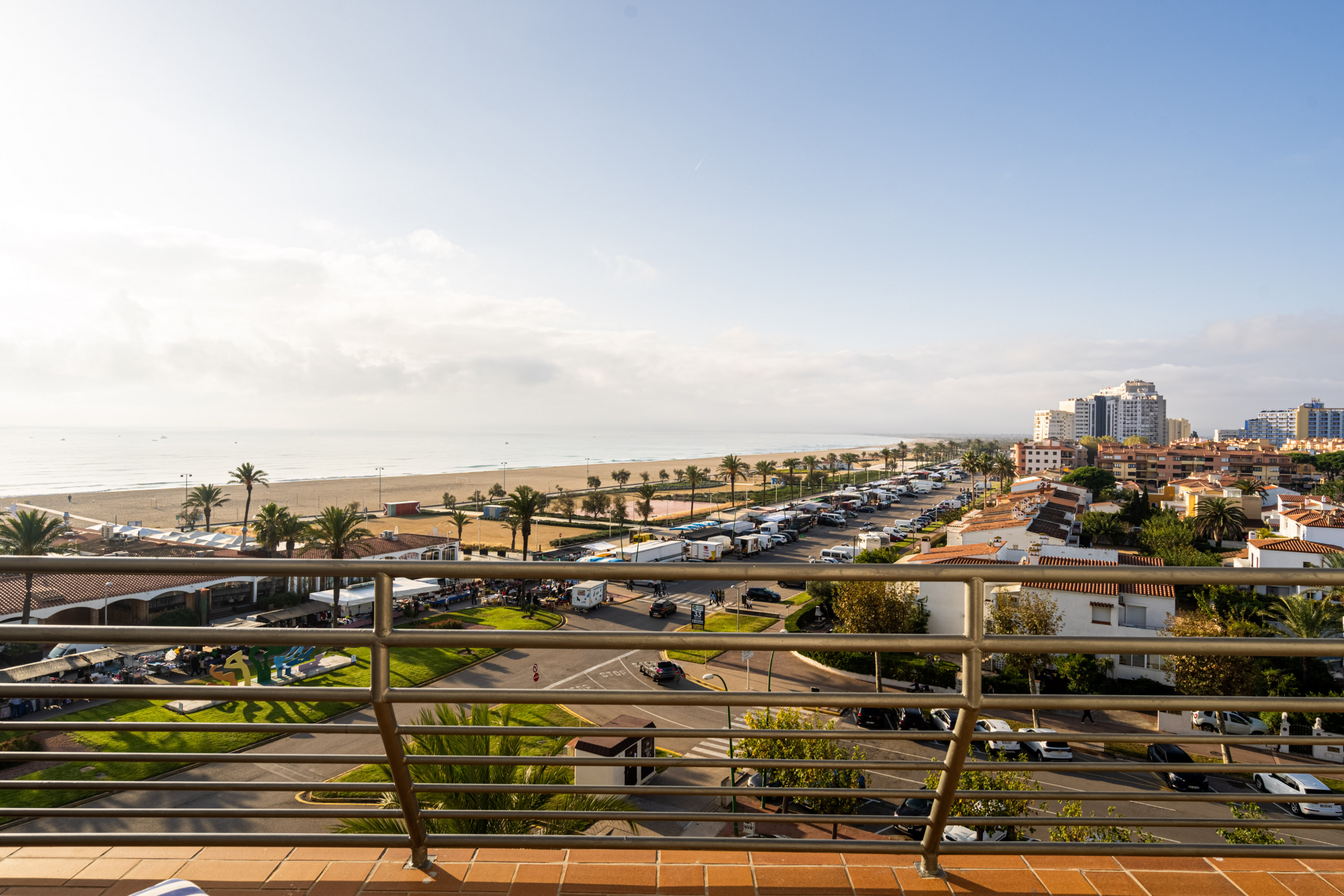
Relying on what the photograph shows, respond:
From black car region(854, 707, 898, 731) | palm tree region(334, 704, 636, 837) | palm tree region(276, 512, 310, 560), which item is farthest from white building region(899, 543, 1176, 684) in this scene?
palm tree region(276, 512, 310, 560)

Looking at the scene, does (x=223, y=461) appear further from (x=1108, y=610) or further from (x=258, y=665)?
(x=1108, y=610)

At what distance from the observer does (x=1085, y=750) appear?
21281mm

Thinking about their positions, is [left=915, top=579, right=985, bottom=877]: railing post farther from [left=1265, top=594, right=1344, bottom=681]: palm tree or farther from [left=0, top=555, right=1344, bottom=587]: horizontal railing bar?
[left=1265, top=594, right=1344, bottom=681]: palm tree

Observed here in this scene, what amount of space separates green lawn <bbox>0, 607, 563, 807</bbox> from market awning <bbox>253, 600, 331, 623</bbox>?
334 centimetres

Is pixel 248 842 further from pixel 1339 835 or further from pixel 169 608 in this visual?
pixel 169 608

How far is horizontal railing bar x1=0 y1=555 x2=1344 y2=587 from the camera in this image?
2.29 metres

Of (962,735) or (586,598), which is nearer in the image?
(962,735)

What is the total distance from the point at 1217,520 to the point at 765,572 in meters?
59.9

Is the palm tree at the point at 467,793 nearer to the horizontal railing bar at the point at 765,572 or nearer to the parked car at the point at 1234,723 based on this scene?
the horizontal railing bar at the point at 765,572

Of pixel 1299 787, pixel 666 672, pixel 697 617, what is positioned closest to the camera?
pixel 1299 787

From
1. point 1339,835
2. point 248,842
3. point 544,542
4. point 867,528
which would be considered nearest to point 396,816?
point 248,842

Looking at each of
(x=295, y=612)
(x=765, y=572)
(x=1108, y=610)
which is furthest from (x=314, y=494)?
(x=765, y=572)

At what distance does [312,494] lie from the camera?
8762 cm

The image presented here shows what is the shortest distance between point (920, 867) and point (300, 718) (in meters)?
26.7
